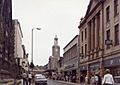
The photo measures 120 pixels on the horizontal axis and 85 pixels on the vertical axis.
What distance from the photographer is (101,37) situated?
5672cm

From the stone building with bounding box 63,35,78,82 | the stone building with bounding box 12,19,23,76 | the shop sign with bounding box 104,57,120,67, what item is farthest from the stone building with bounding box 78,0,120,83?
the stone building with bounding box 12,19,23,76

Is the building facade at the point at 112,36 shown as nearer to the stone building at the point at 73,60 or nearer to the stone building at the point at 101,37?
the stone building at the point at 101,37

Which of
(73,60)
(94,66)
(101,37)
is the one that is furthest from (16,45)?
(101,37)

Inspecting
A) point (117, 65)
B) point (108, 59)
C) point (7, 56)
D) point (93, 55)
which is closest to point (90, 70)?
point (93, 55)

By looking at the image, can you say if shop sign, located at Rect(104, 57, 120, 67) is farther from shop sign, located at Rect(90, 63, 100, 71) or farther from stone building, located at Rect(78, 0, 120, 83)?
shop sign, located at Rect(90, 63, 100, 71)

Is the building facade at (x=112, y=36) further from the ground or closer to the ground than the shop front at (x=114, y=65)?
further from the ground

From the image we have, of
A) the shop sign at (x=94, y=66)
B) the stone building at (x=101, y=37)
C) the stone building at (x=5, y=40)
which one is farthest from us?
the shop sign at (x=94, y=66)

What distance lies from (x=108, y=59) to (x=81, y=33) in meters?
29.4

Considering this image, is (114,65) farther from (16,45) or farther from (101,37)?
(16,45)

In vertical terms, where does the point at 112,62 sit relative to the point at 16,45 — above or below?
below

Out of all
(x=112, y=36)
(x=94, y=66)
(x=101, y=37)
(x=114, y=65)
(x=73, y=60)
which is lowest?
(x=114, y=65)

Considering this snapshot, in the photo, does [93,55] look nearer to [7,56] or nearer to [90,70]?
[90,70]

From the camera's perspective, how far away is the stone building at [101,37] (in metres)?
48.7

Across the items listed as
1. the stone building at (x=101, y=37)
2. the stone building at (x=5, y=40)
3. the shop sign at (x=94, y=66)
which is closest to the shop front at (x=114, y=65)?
the stone building at (x=101, y=37)
